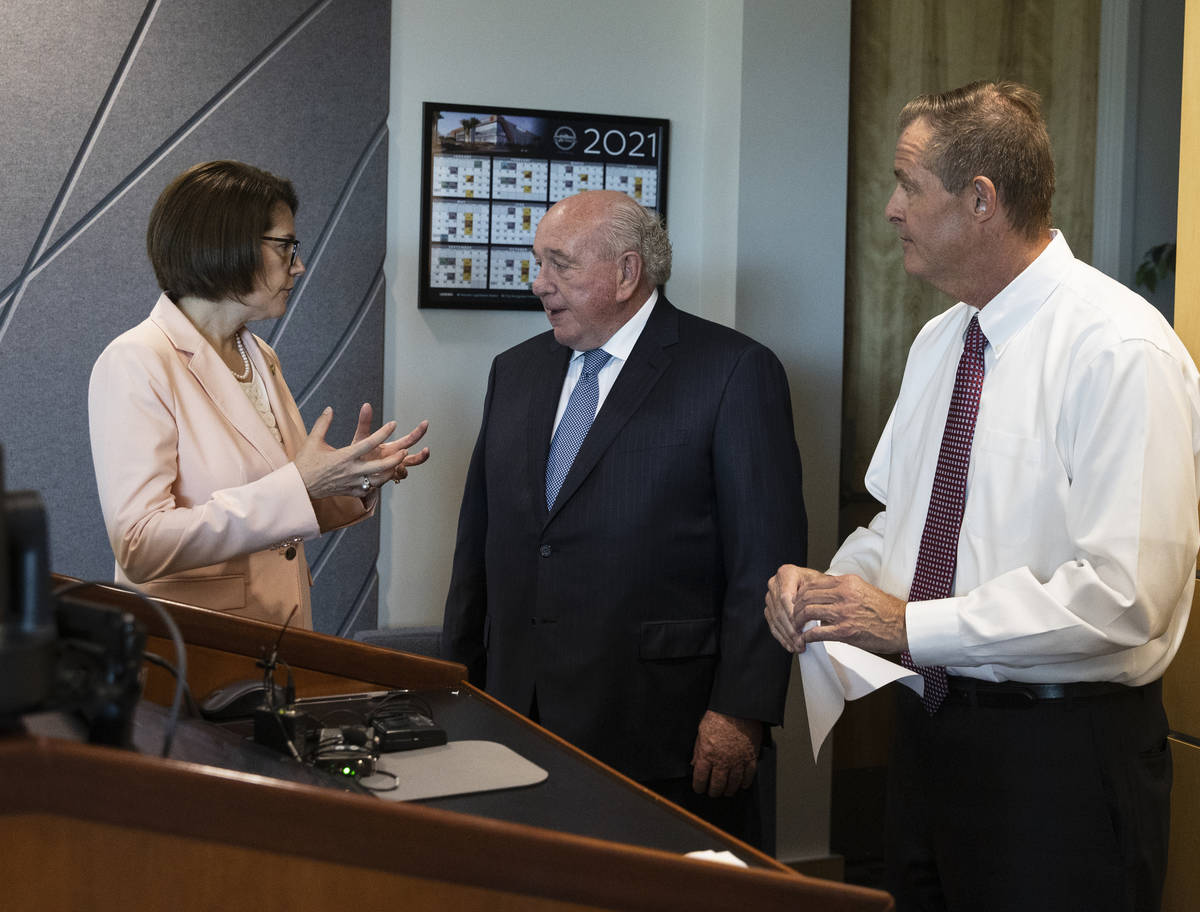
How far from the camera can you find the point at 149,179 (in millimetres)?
3100

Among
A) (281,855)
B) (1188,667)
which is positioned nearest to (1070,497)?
(1188,667)

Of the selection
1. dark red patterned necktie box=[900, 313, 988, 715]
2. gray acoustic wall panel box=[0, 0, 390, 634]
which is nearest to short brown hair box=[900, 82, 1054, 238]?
dark red patterned necktie box=[900, 313, 988, 715]

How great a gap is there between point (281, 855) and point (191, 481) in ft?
4.99

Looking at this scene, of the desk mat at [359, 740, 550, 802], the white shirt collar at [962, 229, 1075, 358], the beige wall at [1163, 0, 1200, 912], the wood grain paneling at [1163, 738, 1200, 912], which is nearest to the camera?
the desk mat at [359, 740, 550, 802]

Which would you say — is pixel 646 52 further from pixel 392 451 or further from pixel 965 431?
pixel 965 431

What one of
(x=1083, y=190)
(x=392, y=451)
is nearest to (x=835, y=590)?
(x=392, y=451)

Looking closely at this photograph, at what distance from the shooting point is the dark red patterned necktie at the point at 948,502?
1.88 metres

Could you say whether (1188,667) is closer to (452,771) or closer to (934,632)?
(934,632)

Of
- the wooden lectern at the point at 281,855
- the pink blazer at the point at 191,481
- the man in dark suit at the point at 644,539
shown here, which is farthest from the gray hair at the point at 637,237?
the wooden lectern at the point at 281,855

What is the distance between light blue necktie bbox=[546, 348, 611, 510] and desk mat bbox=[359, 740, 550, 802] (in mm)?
1243

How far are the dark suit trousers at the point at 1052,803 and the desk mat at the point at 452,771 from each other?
84cm

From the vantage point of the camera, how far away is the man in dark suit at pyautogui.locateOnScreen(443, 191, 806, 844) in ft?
8.18

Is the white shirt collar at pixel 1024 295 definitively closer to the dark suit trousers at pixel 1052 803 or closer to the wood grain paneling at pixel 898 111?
the dark suit trousers at pixel 1052 803

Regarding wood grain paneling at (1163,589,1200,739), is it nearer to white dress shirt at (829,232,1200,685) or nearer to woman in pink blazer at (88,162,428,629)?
white dress shirt at (829,232,1200,685)
